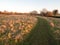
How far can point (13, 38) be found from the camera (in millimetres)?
18609

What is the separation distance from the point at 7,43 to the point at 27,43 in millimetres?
1971

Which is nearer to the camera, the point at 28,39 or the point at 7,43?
the point at 7,43

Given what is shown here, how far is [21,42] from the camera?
17656mm

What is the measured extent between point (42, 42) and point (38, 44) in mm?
967

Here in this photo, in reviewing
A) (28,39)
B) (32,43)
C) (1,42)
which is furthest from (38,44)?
(1,42)

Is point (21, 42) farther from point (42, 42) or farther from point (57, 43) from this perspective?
point (57, 43)

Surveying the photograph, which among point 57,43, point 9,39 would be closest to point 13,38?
point 9,39

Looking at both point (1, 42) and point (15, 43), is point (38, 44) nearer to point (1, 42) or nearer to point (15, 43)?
point (15, 43)

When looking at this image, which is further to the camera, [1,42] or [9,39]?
[9,39]

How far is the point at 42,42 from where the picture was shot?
712 inches

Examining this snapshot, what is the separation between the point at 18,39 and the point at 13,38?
569mm

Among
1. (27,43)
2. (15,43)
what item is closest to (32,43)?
(27,43)

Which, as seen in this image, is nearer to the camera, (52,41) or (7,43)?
(7,43)

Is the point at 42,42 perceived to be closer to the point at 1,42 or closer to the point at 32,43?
the point at 32,43
